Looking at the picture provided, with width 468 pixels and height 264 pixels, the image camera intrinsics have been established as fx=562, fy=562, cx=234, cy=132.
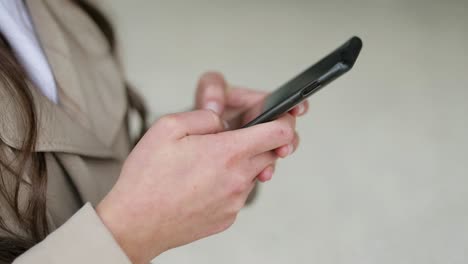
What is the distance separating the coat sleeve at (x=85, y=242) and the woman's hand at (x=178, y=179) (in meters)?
0.01

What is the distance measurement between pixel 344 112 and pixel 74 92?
99 cm

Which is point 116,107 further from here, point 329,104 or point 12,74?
point 329,104

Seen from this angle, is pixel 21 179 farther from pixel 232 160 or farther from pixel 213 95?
pixel 213 95

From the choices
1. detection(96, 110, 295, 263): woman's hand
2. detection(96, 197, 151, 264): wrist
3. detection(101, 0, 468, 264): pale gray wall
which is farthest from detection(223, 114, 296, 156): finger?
detection(101, 0, 468, 264): pale gray wall

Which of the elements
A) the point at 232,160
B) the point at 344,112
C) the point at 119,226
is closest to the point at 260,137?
the point at 232,160

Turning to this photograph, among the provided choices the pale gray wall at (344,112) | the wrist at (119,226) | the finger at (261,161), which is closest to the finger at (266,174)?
the finger at (261,161)

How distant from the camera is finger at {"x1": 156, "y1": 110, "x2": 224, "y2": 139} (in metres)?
0.51

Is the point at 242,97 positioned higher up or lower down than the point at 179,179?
higher up

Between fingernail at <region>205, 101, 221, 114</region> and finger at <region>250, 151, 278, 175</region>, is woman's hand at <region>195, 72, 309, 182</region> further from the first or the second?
finger at <region>250, 151, 278, 175</region>

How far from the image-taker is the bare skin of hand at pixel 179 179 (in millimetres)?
501

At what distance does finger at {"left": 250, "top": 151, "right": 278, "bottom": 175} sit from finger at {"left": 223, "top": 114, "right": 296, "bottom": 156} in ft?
0.06

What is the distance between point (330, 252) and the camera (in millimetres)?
1286

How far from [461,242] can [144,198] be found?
100 cm

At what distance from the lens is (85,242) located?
1.59 feet
